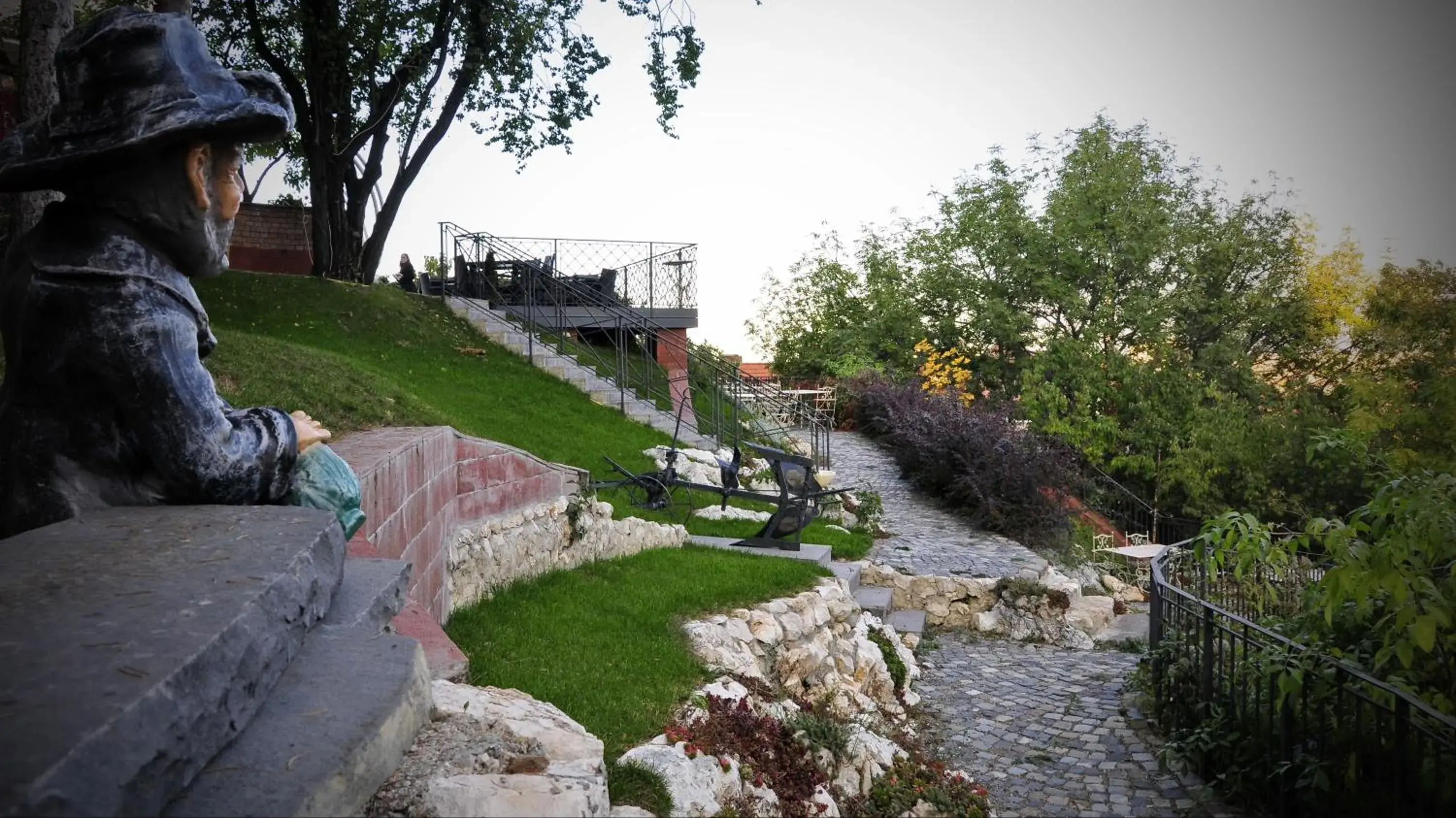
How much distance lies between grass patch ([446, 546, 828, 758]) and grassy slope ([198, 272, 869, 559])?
1.78m

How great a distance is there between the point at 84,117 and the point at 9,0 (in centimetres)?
1972

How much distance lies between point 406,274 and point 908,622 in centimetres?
1820

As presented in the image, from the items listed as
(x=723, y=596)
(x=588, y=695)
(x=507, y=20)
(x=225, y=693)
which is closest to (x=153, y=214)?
(x=225, y=693)

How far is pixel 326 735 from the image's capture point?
1903 millimetres

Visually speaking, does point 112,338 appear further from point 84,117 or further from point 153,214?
point 84,117

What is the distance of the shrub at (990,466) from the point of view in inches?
629

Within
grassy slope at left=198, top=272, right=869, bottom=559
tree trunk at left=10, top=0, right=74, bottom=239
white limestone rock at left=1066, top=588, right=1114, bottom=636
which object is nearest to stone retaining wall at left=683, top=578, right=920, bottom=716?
grassy slope at left=198, top=272, right=869, bottom=559

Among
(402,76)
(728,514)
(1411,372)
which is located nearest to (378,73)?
(402,76)

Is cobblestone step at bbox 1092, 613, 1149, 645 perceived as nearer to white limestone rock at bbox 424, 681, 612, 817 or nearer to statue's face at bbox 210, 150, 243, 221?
white limestone rock at bbox 424, 681, 612, 817

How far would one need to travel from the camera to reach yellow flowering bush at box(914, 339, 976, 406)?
24.0 m

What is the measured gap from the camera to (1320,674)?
5.19m

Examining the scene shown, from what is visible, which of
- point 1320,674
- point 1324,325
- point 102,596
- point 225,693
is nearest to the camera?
point 225,693

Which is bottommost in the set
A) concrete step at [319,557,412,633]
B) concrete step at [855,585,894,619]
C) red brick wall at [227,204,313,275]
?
concrete step at [855,585,894,619]

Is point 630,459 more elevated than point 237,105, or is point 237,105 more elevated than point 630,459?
point 237,105
